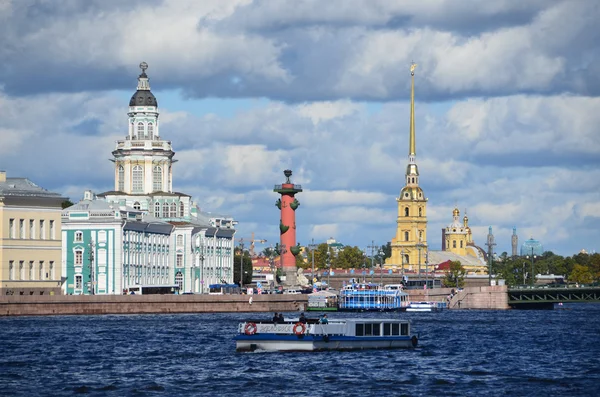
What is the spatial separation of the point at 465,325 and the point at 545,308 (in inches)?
2375

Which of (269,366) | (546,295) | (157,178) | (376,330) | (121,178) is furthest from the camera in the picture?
(121,178)

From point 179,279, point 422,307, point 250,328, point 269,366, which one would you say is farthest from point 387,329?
point 179,279

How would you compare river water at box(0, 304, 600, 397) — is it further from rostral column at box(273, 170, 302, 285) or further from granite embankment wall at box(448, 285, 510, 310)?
rostral column at box(273, 170, 302, 285)

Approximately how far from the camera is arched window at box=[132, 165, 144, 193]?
170 metres

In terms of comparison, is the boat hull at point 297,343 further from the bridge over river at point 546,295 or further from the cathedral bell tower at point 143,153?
the cathedral bell tower at point 143,153

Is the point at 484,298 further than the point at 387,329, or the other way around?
the point at 484,298

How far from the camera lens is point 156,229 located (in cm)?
16212

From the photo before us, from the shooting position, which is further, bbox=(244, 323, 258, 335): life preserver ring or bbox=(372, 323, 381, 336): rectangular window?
bbox=(372, 323, 381, 336): rectangular window

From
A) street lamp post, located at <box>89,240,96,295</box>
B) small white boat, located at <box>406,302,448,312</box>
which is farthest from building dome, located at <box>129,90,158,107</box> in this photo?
small white boat, located at <box>406,302,448,312</box>

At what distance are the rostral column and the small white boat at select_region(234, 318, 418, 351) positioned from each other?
324 feet

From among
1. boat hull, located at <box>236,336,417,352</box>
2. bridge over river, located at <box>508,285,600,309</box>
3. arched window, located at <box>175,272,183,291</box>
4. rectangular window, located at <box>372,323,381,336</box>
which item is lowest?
boat hull, located at <box>236,336,417,352</box>

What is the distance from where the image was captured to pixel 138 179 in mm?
170250

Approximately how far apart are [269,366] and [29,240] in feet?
196

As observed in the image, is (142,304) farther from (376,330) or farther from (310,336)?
→ (310,336)
